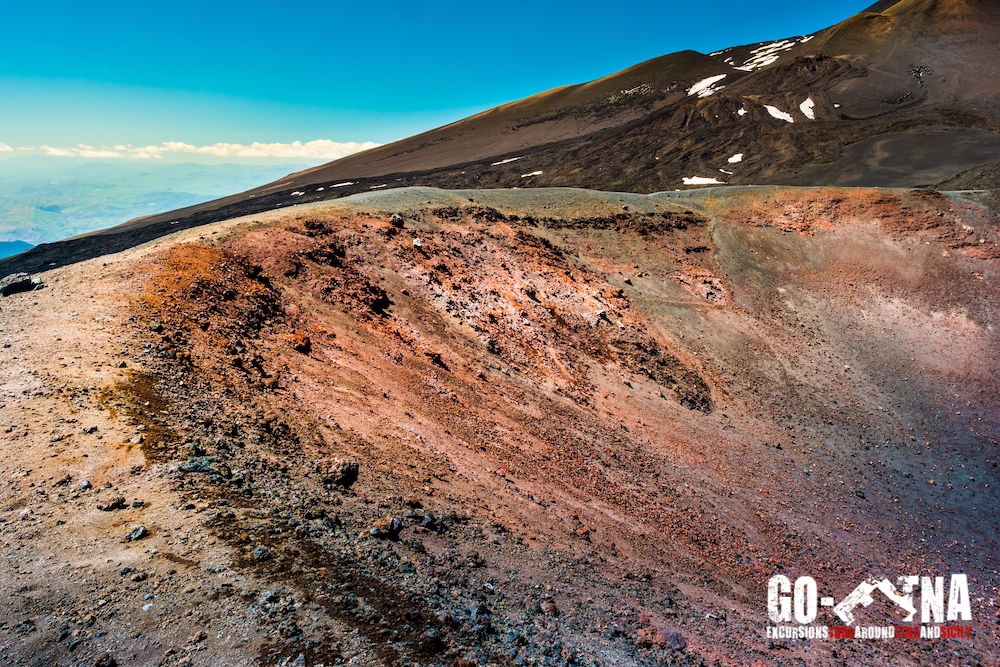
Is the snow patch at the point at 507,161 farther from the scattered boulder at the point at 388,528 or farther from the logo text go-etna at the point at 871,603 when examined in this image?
the scattered boulder at the point at 388,528

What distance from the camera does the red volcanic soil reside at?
722 cm

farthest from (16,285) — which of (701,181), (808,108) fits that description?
(808,108)

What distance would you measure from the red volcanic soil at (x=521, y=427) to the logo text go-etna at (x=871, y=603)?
34 cm

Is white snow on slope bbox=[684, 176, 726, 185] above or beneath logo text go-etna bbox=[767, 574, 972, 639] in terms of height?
above

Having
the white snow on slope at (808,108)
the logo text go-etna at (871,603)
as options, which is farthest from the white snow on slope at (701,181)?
the logo text go-etna at (871,603)

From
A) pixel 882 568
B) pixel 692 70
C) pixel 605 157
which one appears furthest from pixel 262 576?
pixel 692 70

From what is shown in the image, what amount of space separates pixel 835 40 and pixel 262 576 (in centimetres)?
13497

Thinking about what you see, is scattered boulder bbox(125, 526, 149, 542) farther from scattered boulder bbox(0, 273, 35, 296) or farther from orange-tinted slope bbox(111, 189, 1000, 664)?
scattered boulder bbox(0, 273, 35, 296)

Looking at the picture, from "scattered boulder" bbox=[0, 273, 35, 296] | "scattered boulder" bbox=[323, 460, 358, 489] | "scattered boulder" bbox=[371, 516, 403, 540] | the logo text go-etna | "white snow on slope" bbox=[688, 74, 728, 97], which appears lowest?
the logo text go-etna

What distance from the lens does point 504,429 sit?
50.1ft

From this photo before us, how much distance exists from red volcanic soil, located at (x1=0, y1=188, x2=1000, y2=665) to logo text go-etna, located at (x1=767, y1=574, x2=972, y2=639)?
0.34 m

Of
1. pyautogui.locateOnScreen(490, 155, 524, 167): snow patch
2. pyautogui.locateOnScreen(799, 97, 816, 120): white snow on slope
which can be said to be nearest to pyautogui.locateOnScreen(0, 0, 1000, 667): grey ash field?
pyautogui.locateOnScreen(799, 97, 816, 120): white snow on slope

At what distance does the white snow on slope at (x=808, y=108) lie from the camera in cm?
7774

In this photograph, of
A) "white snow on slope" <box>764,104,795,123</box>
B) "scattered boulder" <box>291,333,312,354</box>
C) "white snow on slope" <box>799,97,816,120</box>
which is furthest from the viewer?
"white snow on slope" <box>764,104,795,123</box>
